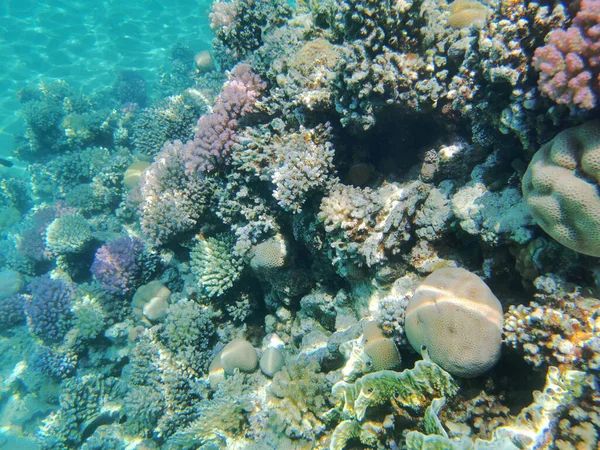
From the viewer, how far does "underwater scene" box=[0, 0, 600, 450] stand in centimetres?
229

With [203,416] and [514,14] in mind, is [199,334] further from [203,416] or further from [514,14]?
[514,14]

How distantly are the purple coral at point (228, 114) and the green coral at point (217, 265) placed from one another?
Answer: 1.35m

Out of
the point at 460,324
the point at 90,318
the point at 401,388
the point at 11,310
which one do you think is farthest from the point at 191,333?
the point at 11,310

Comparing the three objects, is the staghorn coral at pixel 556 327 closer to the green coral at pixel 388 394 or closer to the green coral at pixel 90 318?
the green coral at pixel 388 394

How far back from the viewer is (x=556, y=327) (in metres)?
2.29

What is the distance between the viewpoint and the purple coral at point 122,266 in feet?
23.6

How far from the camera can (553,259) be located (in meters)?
2.46

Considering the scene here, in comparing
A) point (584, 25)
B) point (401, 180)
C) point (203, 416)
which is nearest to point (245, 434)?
point (203, 416)

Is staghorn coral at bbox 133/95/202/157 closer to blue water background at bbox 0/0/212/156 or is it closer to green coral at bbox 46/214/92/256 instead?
green coral at bbox 46/214/92/256

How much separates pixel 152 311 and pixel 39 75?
18914 millimetres

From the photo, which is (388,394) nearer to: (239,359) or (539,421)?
(539,421)

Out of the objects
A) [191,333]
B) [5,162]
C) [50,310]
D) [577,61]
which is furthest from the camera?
[5,162]

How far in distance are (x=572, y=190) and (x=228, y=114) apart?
4068 mm

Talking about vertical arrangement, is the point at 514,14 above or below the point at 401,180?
above
